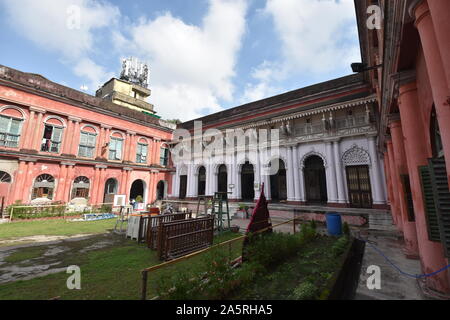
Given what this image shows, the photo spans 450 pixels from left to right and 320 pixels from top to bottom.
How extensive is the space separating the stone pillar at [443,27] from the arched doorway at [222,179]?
17544 mm

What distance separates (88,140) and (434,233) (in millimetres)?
22505

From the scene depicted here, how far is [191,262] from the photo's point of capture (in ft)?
19.0

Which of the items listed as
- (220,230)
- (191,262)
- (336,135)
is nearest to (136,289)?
(191,262)

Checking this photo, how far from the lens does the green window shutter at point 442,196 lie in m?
3.04

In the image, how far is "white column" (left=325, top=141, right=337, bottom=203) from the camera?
1248cm

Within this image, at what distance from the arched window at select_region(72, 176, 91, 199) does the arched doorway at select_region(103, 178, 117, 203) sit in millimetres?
1828

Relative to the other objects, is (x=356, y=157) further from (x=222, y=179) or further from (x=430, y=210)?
(x=222, y=179)

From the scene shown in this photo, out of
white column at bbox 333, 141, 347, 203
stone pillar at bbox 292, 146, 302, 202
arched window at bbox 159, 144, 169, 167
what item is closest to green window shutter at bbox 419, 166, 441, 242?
white column at bbox 333, 141, 347, 203

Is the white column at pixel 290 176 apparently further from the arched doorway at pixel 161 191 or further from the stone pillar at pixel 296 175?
the arched doorway at pixel 161 191

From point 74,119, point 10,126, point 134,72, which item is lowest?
point 10,126

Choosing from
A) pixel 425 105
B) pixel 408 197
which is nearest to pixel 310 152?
pixel 408 197

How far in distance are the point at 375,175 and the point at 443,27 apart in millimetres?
11550

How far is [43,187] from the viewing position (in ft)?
50.0

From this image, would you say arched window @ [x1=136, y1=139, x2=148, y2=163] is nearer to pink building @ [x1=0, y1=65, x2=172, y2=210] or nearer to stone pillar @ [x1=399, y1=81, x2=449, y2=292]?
pink building @ [x1=0, y1=65, x2=172, y2=210]
